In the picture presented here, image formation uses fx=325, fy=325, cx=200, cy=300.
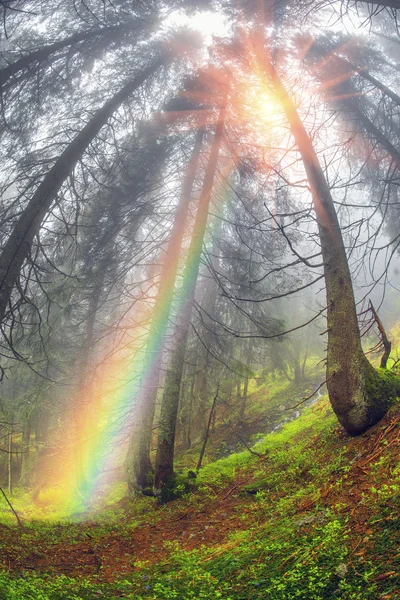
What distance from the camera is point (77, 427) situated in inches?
498

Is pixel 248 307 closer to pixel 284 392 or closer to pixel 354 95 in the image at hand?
pixel 354 95

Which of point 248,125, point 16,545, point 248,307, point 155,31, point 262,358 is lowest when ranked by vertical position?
point 16,545

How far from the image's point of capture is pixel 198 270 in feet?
30.6

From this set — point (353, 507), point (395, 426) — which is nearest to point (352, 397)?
→ point (395, 426)

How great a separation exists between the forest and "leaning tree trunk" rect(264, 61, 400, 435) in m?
0.03

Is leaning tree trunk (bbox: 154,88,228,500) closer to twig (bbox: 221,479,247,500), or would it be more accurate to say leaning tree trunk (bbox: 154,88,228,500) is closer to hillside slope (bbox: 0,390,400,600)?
hillside slope (bbox: 0,390,400,600)

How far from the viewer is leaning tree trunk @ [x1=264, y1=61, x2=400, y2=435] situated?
4.73 metres

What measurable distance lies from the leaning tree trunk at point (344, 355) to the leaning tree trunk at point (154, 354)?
3858 millimetres

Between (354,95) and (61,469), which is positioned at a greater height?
(354,95)

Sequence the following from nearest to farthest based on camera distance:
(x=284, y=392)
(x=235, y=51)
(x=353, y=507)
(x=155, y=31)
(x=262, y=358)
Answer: (x=353, y=507), (x=235, y=51), (x=155, y=31), (x=262, y=358), (x=284, y=392)

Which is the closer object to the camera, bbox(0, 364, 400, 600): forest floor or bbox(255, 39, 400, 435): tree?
bbox(0, 364, 400, 600): forest floor

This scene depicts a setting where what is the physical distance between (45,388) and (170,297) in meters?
6.80

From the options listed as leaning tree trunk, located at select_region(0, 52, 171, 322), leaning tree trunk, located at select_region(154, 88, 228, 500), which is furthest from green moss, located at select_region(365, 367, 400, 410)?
leaning tree trunk, located at select_region(0, 52, 171, 322)

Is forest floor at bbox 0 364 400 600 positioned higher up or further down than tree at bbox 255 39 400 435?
further down
